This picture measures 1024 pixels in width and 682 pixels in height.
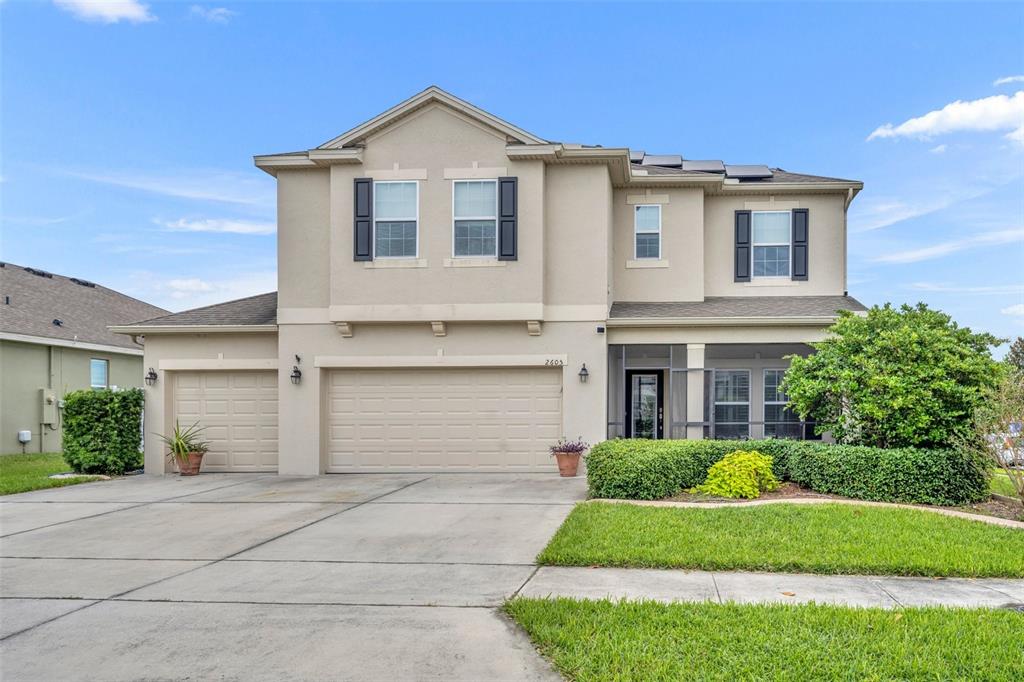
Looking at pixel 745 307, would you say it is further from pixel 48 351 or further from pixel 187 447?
pixel 48 351

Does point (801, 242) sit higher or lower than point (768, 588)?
higher

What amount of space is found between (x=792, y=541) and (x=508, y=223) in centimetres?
812

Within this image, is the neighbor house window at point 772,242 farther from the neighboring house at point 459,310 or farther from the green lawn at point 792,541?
the green lawn at point 792,541

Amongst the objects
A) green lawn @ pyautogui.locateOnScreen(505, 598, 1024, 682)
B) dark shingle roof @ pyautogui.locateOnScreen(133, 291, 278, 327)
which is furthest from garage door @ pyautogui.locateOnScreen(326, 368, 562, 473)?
green lawn @ pyautogui.locateOnScreen(505, 598, 1024, 682)

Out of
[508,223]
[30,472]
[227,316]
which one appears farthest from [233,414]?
[508,223]

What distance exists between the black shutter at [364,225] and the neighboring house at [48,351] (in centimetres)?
989

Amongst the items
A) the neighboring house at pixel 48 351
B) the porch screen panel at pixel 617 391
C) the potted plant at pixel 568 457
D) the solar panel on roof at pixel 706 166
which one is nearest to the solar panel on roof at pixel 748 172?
the solar panel on roof at pixel 706 166

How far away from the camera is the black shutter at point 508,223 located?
44.6 feet

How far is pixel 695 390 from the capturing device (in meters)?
13.9

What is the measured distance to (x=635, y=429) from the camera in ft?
54.0

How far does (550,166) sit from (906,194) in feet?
30.6

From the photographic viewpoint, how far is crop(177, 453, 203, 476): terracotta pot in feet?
47.8

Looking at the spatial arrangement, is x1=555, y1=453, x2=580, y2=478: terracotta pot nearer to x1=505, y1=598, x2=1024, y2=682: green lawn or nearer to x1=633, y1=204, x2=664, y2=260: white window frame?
x1=633, y1=204, x2=664, y2=260: white window frame

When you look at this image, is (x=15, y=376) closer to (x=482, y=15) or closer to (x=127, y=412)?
(x=127, y=412)
